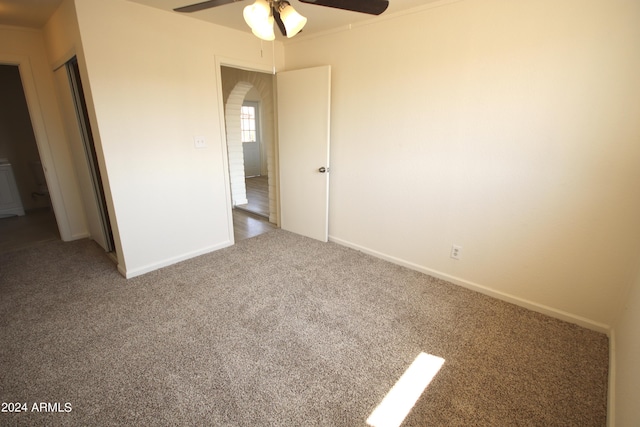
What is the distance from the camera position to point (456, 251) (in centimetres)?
251

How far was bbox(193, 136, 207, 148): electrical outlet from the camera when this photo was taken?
9.32 feet

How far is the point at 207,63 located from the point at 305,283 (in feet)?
7.69

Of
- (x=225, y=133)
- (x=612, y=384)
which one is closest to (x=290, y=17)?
(x=225, y=133)

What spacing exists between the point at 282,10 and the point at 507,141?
1781mm

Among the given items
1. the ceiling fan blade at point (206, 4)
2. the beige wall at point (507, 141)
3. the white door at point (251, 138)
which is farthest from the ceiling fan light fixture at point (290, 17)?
the white door at point (251, 138)

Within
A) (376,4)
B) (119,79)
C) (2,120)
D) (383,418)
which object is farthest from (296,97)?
(2,120)

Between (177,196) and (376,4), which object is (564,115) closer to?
(376,4)

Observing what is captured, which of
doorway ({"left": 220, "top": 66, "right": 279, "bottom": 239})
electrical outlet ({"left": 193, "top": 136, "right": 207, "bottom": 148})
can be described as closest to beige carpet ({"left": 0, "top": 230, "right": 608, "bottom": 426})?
electrical outlet ({"left": 193, "top": 136, "right": 207, "bottom": 148})

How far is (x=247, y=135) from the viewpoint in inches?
308

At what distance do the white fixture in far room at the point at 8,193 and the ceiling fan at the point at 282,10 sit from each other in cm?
484

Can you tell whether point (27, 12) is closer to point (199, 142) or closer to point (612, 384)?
point (199, 142)

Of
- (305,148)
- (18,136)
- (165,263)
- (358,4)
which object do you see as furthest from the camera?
(18,136)

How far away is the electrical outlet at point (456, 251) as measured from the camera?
2490 mm

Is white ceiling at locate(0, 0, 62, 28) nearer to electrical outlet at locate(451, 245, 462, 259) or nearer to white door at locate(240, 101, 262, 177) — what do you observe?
electrical outlet at locate(451, 245, 462, 259)
